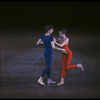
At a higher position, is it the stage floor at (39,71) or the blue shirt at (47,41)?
the blue shirt at (47,41)

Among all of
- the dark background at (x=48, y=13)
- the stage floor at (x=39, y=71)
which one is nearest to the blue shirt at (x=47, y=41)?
the stage floor at (x=39, y=71)

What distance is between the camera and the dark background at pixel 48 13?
78.1ft

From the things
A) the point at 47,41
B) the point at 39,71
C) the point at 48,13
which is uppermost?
the point at 47,41

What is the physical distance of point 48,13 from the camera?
24797 mm

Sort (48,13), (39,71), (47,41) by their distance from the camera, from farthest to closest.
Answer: (48,13) → (39,71) → (47,41)

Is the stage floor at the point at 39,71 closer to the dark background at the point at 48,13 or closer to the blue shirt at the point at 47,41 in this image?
the blue shirt at the point at 47,41

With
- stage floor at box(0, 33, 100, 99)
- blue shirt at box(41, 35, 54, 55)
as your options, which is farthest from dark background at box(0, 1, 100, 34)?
blue shirt at box(41, 35, 54, 55)

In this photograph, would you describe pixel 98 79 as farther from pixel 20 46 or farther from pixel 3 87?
pixel 20 46

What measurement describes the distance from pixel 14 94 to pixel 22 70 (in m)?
2.81

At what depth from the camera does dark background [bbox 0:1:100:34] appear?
23.8 metres

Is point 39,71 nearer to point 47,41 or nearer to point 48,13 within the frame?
point 47,41

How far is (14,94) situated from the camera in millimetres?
7125

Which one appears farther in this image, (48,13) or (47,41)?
(48,13)

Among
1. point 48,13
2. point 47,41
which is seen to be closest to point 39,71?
point 47,41
